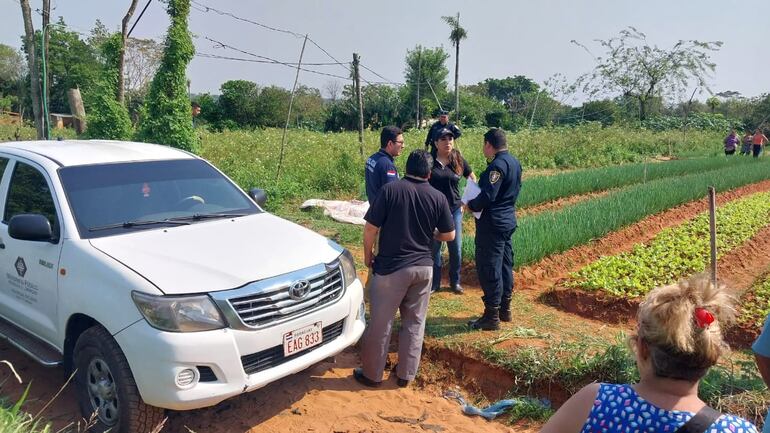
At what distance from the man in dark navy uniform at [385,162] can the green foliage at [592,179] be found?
241 inches

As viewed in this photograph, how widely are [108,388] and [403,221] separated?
230cm

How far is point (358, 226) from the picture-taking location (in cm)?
981

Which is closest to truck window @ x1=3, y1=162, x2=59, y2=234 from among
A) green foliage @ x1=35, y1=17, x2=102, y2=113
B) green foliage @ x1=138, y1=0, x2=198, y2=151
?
green foliage @ x1=138, y1=0, x2=198, y2=151

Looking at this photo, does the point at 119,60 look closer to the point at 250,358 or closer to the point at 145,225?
the point at 145,225

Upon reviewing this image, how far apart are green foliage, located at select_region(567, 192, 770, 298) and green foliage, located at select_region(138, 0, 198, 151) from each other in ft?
26.4

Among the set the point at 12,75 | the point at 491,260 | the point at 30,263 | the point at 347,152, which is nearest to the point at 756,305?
the point at 491,260

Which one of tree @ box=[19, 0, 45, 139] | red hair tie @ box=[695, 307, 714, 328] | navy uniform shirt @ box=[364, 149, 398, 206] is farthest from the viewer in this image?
tree @ box=[19, 0, 45, 139]

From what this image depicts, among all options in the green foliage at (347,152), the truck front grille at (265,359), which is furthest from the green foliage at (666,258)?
the green foliage at (347,152)

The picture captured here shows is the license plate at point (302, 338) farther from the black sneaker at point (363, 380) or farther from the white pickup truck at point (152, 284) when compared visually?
the black sneaker at point (363, 380)

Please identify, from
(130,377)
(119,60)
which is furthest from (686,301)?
(119,60)

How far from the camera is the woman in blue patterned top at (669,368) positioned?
1607 millimetres

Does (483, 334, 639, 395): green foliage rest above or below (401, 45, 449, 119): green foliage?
below

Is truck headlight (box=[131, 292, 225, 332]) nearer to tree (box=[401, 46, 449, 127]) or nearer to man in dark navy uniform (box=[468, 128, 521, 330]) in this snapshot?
man in dark navy uniform (box=[468, 128, 521, 330])

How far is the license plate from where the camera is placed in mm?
3480
